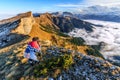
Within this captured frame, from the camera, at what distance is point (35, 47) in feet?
95.3

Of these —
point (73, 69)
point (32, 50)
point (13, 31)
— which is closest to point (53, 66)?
point (73, 69)

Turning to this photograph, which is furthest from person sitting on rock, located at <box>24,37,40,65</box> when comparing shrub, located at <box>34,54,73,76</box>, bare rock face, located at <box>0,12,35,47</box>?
bare rock face, located at <box>0,12,35,47</box>

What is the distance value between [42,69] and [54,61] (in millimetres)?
1714

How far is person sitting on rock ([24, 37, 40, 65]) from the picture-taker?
94.7 feet

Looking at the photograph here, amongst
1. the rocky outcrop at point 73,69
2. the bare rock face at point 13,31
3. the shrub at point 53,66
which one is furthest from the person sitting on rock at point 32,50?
the bare rock face at point 13,31

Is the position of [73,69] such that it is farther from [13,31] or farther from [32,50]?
[13,31]

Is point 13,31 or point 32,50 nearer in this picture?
point 32,50

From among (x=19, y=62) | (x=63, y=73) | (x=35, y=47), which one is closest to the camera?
(x=63, y=73)

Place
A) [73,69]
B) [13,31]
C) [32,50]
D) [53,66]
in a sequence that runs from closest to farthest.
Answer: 1. [73,69]
2. [53,66]
3. [32,50]
4. [13,31]

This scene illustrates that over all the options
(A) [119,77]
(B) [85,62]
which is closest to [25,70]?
(B) [85,62]

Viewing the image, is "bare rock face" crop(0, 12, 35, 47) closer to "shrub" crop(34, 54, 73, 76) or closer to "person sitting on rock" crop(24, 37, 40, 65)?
"person sitting on rock" crop(24, 37, 40, 65)

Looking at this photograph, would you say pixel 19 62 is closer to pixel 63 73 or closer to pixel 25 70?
pixel 25 70

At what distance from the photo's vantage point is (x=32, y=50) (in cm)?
2892

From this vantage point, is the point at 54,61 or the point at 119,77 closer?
the point at 119,77
